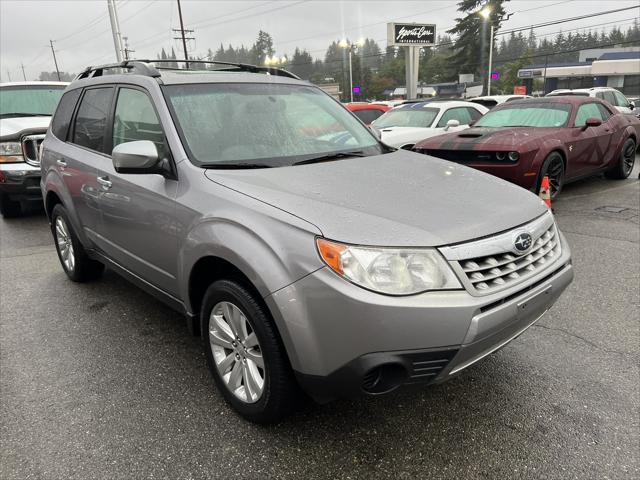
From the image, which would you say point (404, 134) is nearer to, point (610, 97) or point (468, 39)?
point (610, 97)

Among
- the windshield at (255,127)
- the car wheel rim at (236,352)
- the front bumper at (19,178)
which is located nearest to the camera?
the car wheel rim at (236,352)

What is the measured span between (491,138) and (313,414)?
5.15 m

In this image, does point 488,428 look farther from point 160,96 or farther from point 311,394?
point 160,96

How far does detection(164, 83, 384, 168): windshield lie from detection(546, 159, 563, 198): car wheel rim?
424 cm

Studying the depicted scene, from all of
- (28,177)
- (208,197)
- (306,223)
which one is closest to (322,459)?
(306,223)

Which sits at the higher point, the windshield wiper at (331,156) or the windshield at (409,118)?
the windshield wiper at (331,156)

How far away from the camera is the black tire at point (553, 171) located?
646 cm

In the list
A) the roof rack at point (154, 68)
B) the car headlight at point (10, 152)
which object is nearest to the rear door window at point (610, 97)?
the roof rack at point (154, 68)

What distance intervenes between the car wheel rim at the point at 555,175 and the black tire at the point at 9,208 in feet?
25.6

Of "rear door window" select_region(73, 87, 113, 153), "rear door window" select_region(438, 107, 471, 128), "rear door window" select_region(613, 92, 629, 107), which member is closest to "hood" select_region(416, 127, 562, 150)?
"rear door window" select_region(438, 107, 471, 128)

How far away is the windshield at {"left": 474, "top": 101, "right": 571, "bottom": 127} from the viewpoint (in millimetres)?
7275

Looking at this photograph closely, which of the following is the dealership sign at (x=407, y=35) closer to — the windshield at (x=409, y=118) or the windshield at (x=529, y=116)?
the windshield at (x=409, y=118)

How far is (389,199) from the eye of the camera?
232cm

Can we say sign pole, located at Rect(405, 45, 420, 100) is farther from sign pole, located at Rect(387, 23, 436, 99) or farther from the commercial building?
the commercial building
